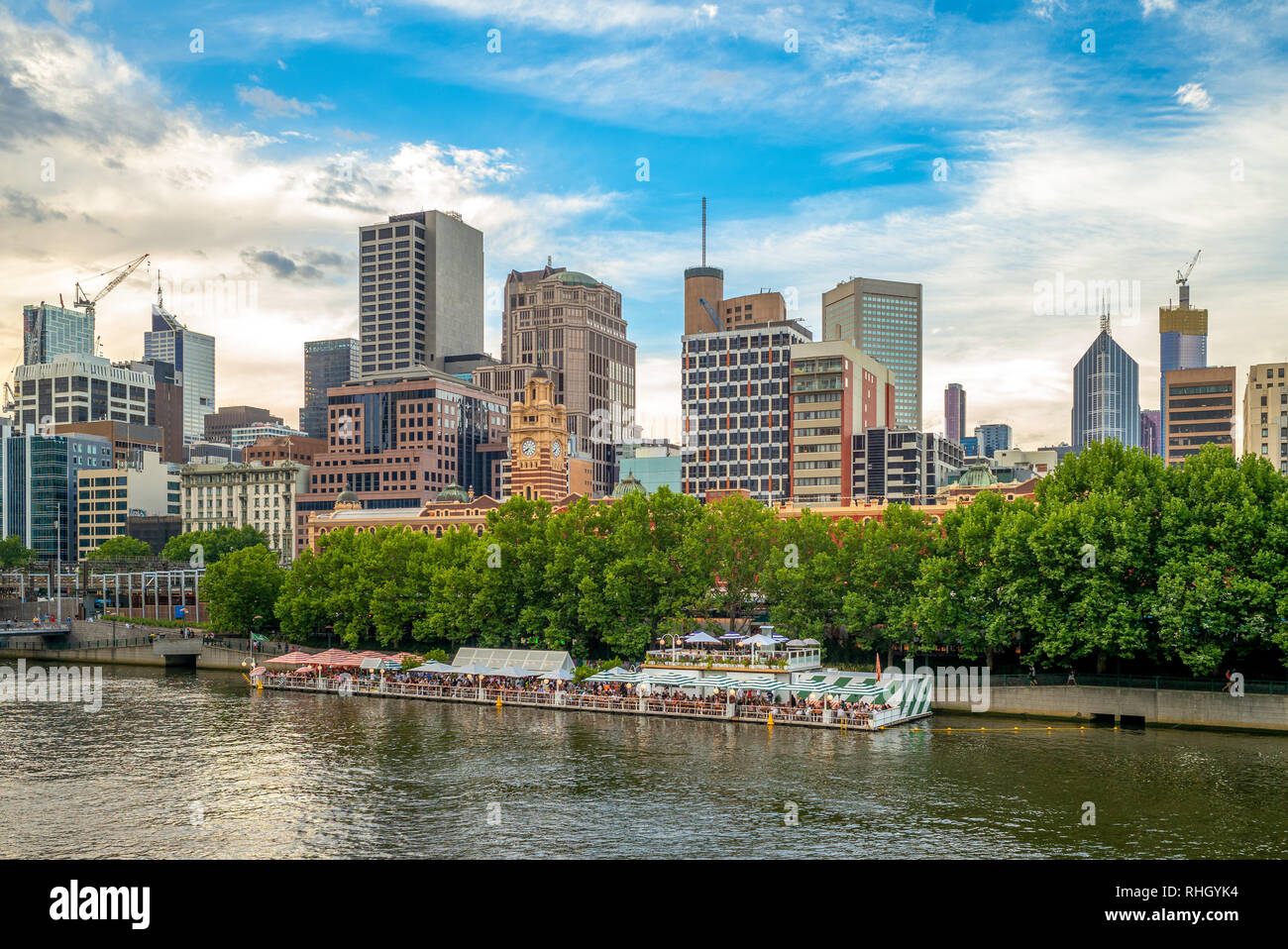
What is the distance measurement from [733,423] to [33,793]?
159m

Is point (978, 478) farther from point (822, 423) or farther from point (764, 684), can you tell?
point (764, 684)

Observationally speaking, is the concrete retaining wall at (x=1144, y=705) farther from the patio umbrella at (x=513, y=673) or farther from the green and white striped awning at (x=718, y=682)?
the patio umbrella at (x=513, y=673)

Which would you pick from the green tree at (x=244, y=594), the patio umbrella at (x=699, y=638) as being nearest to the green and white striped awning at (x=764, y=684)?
the patio umbrella at (x=699, y=638)

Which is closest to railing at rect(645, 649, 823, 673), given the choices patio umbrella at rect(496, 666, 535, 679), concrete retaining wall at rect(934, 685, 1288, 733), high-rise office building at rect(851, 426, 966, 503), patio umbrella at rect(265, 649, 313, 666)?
concrete retaining wall at rect(934, 685, 1288, 733)

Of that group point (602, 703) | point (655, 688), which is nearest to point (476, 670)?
point (602, 703)

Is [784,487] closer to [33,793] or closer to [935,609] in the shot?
[935,609]

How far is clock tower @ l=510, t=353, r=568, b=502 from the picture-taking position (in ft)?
584

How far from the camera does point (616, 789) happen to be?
49.0m

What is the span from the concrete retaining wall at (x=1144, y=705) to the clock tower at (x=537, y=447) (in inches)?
4387

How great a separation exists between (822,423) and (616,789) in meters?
145

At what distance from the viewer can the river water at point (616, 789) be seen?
39906 millimetres
